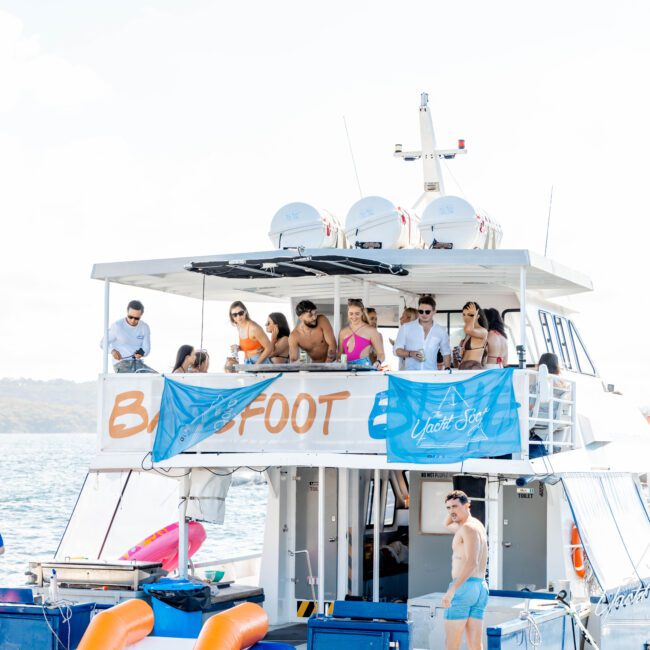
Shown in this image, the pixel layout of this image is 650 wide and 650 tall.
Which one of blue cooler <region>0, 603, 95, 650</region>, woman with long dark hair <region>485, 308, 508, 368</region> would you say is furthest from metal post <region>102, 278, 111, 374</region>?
woman with long dark hair <region>485, 308, 508, 368</region>

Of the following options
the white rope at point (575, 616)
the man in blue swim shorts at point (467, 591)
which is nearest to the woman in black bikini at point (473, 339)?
the white rope at point (575, 616)

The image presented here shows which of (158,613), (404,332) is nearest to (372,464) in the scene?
(404,332)

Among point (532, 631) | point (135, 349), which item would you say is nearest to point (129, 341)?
point (135, 349)

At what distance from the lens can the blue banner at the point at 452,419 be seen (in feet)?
44.4

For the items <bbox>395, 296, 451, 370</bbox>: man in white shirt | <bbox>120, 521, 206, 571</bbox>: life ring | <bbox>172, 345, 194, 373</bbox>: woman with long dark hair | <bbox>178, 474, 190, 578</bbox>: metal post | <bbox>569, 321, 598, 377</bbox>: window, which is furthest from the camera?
<bbox>569, 321, 598, 377</bbox>: window

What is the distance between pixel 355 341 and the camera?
48.4ft

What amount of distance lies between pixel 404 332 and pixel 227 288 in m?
3.01

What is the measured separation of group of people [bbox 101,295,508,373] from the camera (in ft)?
48.5

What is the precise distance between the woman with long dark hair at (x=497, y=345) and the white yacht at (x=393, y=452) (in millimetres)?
291

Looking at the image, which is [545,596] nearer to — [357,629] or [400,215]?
[357,629]

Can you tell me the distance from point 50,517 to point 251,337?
36744 millimetres

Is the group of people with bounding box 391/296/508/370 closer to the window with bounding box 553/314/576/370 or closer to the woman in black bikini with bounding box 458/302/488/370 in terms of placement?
the woman in black bikini with bounding box 458/302/488/370

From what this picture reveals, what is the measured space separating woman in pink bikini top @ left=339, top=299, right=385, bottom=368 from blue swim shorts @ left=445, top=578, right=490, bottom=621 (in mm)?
3786

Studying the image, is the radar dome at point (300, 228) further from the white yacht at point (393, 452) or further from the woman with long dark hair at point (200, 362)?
the woman with long dark hair at point (200, 362)
